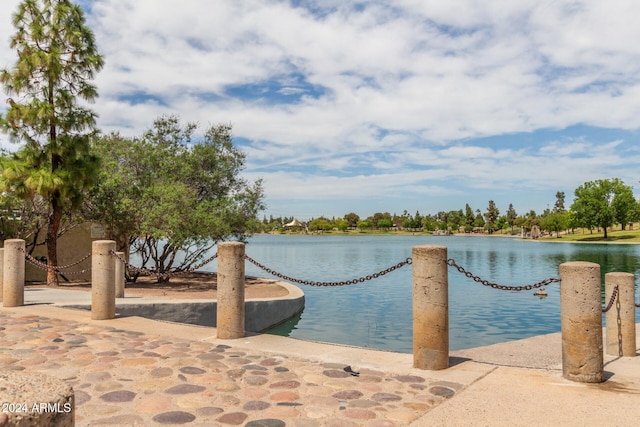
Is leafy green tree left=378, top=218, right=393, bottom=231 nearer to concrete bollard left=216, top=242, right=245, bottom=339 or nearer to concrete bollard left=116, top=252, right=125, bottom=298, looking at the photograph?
concrete bollard left=116, top=252, right=125, bottom=298

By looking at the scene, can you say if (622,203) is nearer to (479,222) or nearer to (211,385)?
(479,222)

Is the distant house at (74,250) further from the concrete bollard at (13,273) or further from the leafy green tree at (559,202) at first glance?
the leafy green tree at (559,202)

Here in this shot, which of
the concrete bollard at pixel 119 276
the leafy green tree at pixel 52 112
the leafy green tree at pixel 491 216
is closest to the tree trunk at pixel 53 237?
the leafy green tree at pixel 52 112

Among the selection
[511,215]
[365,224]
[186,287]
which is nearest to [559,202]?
[511,215]

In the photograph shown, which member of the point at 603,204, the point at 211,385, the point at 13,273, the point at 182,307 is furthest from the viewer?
the point at 603,204

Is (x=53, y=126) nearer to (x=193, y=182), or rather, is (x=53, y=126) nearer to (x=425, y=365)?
(x=193, y=182)

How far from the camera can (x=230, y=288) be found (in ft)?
26.3

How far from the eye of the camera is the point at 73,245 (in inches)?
874

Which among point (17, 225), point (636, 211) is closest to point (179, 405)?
point (17, 225)

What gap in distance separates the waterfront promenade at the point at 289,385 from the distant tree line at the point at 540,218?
206 feet

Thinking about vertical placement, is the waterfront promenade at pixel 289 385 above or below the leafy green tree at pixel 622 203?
below

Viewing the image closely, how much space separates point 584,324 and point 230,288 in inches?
203

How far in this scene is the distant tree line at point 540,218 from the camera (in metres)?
92.2

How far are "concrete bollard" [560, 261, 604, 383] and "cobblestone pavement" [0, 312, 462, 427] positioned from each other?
150 centimetres
